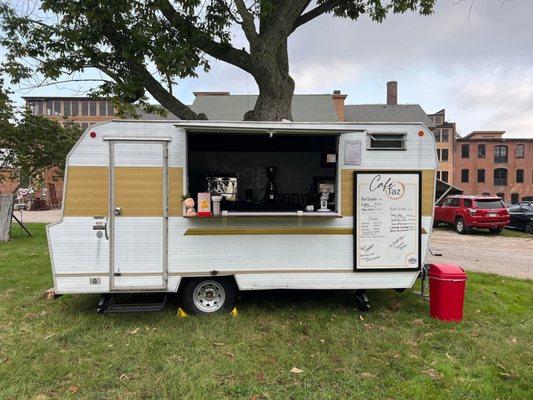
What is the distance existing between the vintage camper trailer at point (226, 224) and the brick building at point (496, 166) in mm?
48597

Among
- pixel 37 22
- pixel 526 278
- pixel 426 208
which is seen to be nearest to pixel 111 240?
pixel 426 208

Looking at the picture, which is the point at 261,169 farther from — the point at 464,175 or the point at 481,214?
the point at 464,175

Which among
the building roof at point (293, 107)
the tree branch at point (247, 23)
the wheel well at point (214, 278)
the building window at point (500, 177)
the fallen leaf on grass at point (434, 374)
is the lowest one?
the fallen leaf on grass at point (434, 374)

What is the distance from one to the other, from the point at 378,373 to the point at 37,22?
829 cm

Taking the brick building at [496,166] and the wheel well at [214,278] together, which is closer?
the wheel well at [214,278]

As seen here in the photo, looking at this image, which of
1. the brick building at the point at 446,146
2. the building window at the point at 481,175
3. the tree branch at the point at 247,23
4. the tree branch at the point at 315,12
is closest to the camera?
the tree branch at the point at 247,23

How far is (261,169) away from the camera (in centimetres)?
725

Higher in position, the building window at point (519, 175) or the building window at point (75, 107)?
the building window at point (75, 107)

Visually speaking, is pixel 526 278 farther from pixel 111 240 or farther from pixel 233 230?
pixel 111 240

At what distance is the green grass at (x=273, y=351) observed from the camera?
374cm

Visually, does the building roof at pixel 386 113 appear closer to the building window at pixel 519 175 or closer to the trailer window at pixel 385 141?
the building window at pixel 519 175

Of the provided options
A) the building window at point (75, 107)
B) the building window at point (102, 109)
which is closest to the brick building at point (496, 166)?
the building window at point (102, 109)

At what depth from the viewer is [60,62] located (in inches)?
296

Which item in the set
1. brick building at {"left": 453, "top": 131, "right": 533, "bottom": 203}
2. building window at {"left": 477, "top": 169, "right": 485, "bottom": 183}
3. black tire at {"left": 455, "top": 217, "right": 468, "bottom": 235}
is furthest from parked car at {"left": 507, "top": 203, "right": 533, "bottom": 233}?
building window at {"left": 477, "top": 169, "right": 485, "bottom": 183}
